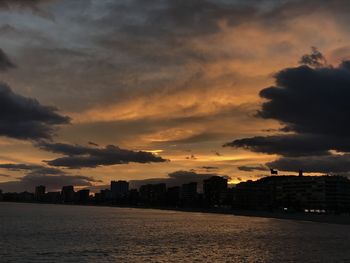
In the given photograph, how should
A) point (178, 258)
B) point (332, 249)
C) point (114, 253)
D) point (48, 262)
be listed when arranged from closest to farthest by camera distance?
1. point (48, 262)
2. point (178, 258)
3. point (114, 253)
4. point (332, 249)

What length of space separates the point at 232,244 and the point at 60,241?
34.7 m

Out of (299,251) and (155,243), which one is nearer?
(299,251)

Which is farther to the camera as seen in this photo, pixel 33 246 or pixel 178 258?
pixel 33 246

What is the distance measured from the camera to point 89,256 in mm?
75625

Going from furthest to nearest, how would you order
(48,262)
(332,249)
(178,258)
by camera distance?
(332,249), (178,258), (48,262)

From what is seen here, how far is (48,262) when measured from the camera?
68.1m

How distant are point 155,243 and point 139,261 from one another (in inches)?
1136

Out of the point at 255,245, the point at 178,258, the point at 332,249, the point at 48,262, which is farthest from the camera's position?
the point at 255,245

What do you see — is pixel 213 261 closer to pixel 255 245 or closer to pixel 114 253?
pixel 114 253

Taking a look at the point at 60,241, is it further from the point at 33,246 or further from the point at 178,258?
the point at 178,258

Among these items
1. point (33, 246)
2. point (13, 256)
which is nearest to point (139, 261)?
point (13, 256)

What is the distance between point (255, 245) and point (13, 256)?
45523 mm

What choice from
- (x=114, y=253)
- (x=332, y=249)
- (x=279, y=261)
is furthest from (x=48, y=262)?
(x=332, y=249)

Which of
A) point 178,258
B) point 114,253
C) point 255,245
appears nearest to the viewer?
point 178,258
